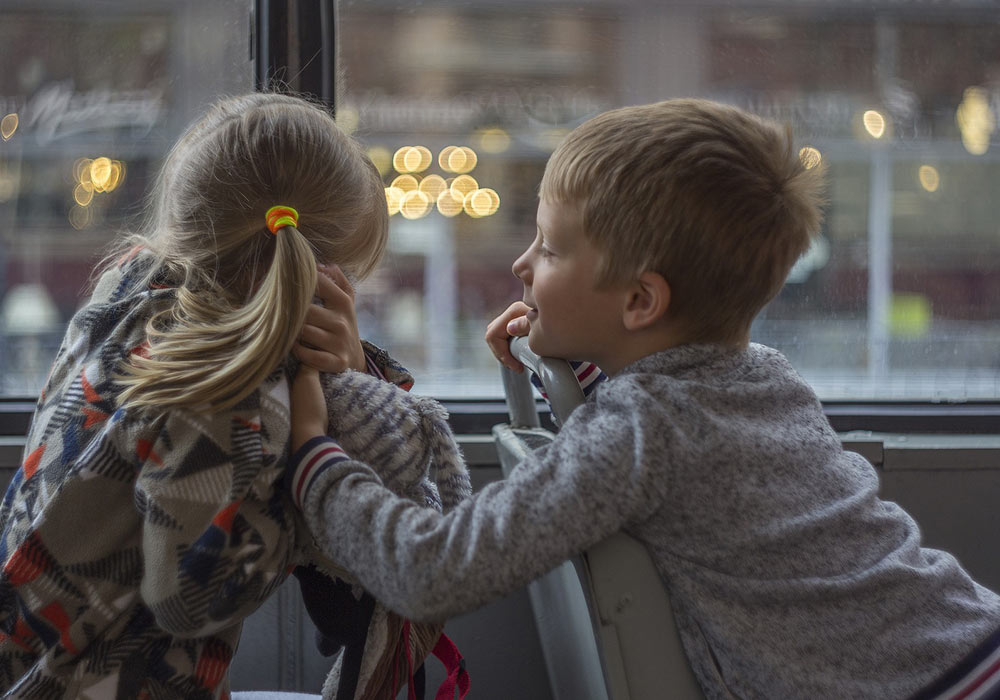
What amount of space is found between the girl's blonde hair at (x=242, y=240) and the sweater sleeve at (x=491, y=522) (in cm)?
16

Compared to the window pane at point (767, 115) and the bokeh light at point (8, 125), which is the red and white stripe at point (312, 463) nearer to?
the window pane at point (767, 115)

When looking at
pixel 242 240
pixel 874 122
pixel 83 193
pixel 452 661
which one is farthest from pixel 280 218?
pixel 874 122

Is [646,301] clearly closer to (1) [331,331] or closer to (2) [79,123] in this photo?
(1) [331,331]

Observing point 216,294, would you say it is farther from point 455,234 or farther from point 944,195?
point 944,195

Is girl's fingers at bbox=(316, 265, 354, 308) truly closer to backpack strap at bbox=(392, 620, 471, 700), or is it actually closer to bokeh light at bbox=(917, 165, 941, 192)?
backpack strap at bbox=(392, 620, 471, 700)

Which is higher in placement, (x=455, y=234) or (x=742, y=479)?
(x=455, y=234)

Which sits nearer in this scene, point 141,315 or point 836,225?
point 141,315

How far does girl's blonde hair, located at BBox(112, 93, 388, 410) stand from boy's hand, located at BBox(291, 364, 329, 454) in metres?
0.04

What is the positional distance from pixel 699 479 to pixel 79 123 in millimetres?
1553

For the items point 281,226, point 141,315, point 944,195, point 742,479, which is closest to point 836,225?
point 944,195

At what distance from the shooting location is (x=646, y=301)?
3.55ft

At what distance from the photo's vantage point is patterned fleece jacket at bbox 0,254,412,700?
94cm

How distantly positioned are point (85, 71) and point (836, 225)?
1602 millimetres

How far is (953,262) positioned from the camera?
80.4 inches
